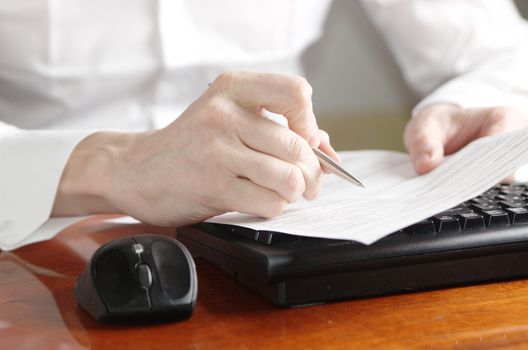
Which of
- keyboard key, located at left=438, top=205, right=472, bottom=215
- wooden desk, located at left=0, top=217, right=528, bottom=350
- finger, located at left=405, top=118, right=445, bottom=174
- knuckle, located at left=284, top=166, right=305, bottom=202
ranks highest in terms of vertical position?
knuckle, located at left=284, top=166, right=305, bottom=202

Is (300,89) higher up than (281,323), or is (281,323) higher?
(300,89)

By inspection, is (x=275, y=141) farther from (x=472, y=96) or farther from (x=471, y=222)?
(x=472, y=96)

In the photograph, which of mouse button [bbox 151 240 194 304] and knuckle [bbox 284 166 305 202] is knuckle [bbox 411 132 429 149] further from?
mouse button [bbox 151 240 194 304]

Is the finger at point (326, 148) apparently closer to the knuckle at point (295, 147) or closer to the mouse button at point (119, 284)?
the knuckle at point (295, 147)

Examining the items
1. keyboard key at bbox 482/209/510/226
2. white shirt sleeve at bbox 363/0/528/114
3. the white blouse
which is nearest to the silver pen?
keyboard key at bbox 482/209/510/226

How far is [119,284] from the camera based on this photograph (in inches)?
18.3

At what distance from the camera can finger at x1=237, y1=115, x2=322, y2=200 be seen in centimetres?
57

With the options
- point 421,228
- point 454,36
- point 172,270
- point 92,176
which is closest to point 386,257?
point 421,228

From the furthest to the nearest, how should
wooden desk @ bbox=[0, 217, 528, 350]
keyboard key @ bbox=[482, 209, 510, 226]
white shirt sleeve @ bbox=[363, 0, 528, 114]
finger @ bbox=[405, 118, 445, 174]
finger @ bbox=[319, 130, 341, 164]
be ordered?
white shirt sleeve @ bbox=[363, 0, 528, 114] → finger @ bbox=[405, 118, 445, 174] → finger @ bbox=[319, 130, 341, 164] → keyboard key @ bbox=[482, 209, 510, 226] → wooden desk @ bbox=[0, 217, 528, 350]

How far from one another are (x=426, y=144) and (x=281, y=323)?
1.27ft

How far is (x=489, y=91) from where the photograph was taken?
112 centimetres

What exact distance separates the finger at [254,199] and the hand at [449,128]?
0.79ft

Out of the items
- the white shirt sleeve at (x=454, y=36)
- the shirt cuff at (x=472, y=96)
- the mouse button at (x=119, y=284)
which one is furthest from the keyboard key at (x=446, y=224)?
the white shirt sleeve at (x=454, y=36)

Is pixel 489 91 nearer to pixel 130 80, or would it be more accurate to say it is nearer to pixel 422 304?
pixel 130 80
